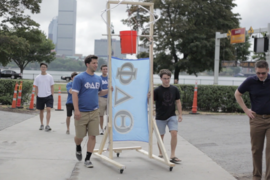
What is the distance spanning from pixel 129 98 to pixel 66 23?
46.8 meters

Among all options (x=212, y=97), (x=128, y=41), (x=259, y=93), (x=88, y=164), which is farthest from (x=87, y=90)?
(x=212, y=97)

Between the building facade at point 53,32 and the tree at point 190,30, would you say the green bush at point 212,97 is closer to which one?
the tree at point 190,30

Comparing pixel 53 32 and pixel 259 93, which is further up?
pixel 53 32

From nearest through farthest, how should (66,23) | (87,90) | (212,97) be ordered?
1. (87,90)
2. (212,97)
3. (66,23)

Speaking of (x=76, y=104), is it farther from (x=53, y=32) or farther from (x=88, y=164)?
(x=53, y=32)

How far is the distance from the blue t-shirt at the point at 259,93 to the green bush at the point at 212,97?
9980mm

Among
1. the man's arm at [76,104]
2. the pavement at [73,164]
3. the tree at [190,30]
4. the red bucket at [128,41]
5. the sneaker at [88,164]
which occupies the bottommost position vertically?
the pavement at [73,164]

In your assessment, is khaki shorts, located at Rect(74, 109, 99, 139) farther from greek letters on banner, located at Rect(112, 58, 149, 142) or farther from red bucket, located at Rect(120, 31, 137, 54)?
red bucket, located at Rect(120, 31, 137, 54)

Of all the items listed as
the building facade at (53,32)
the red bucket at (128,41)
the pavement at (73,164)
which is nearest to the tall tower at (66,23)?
the building facade at (53,32)

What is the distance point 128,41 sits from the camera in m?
5.82

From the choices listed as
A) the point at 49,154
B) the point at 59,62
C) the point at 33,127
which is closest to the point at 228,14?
the point at 33,127

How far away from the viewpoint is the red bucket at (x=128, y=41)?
580 cm

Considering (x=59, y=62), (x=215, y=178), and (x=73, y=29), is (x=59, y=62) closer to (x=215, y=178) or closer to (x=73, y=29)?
(x=73, y=29)

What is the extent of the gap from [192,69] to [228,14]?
682cm
